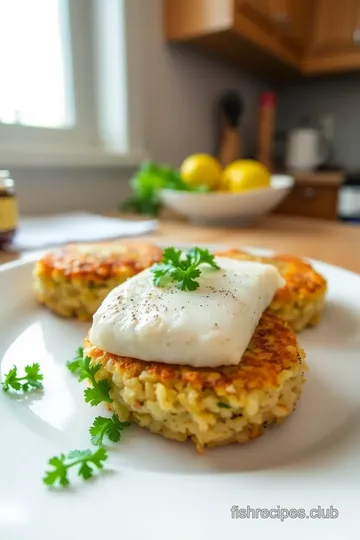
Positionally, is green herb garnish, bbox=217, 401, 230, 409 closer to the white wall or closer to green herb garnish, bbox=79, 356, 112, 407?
green herb garnish, bbox=79, 356, 112, 407

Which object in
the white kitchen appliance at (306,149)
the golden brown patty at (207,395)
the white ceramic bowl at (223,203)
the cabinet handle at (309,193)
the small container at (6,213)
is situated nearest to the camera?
the golden brown patty at (207,395)

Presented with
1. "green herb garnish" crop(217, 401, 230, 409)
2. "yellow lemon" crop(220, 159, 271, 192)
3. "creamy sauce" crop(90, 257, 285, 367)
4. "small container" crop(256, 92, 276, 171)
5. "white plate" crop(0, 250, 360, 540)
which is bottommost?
"white plate" crop(0, 250, 360, 540)

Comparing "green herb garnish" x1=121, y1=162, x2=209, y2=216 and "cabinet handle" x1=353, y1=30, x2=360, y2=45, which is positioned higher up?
"cabinet handle" x1=353, y1=30, x2=360, y2=45

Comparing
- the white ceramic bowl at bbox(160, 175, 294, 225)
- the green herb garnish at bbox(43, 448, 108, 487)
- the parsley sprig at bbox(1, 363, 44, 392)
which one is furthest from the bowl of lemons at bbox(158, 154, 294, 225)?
the green herb garnish at bbox(43, 448, 108, 487)

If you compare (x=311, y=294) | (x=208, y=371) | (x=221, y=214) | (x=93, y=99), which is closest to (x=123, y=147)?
(x=93, y=99)

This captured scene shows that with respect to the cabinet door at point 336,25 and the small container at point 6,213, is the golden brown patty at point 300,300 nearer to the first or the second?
the small container at point 6,213

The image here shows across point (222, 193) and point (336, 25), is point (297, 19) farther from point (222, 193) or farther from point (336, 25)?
point (222, 193)

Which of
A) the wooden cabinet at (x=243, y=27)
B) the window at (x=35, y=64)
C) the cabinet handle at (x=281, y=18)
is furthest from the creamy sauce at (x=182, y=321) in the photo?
the cabinet handle at (x=281, y=18)
